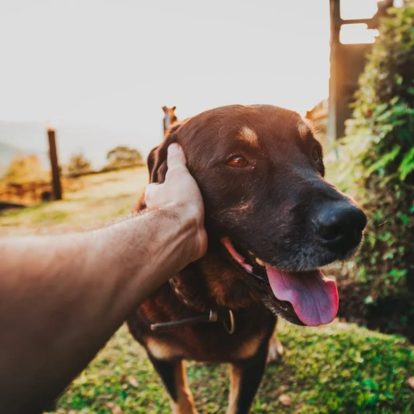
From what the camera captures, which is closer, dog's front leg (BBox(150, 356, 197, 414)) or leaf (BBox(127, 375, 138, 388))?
dog's front leg (BBox(150, 356, 197, 414))

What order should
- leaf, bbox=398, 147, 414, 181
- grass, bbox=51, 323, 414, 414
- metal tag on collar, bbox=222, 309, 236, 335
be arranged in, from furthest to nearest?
leaf, bbox=398, 147, 414, 181 < grass, bbox=51, 323, 414, 414 < metal tag on collar, bbox=222, 309, 236, 335

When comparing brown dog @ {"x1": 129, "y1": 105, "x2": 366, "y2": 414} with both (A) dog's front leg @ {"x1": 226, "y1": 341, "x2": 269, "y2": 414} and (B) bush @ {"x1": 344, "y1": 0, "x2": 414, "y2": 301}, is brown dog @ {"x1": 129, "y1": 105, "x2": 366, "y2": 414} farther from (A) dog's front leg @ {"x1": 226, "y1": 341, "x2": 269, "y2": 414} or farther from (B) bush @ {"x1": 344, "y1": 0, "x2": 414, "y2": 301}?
(B) bush @ {"x1": 344, "y1": 0, "x2": 414, "y2": 301}

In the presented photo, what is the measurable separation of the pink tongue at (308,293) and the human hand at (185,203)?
52 centimetres

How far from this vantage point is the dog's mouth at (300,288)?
2.32 metres

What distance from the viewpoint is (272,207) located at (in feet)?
7.70

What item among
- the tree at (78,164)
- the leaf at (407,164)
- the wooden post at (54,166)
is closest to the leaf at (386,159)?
the leaf at (407,164)

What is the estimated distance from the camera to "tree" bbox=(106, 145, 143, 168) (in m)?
16.9

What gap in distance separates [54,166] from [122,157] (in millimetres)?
5234

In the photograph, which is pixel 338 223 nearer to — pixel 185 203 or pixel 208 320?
pixel 185 203

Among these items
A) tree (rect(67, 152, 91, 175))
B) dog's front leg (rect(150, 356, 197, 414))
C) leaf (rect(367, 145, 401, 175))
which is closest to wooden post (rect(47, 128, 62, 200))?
tree (rect(67, 152, 91, 175))

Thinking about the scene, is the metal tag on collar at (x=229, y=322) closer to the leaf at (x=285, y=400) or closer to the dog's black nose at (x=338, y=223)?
the dog's black nose at (x=338, y=223)

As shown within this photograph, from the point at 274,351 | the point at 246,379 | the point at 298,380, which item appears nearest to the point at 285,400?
the point at 298,380

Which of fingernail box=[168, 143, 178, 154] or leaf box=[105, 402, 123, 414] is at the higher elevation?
fingernail box=[168, 143, 178, 154]

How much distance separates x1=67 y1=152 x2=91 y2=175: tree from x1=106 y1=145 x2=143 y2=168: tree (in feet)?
5.36
